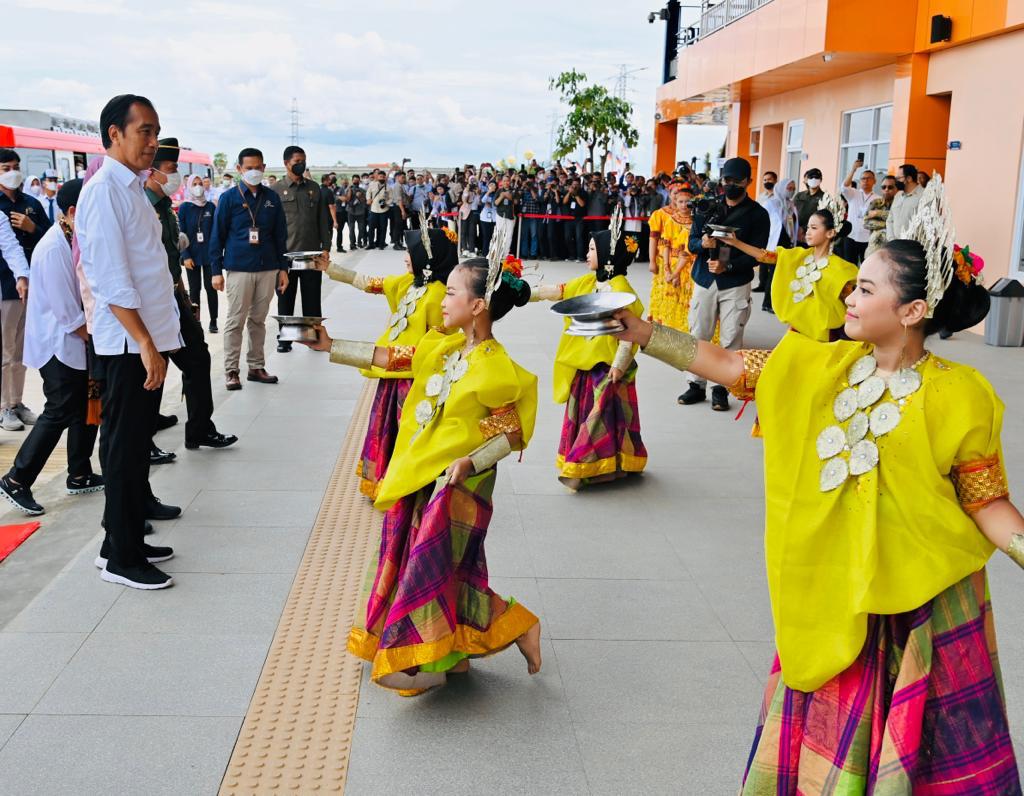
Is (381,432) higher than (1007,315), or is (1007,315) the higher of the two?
(1007,315)

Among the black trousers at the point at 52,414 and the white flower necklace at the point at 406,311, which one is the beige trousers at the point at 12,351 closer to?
the black trousers at the point at 52,414

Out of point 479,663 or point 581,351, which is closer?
point 479,663

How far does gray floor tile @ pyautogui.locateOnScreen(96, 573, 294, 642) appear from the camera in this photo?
152 inches

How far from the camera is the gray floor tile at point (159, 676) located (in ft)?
10.8

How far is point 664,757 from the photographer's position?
3061mm

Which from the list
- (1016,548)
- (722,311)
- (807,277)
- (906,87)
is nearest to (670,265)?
(722,311)

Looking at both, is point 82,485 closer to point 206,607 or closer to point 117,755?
point 206,607

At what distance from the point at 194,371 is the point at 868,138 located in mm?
12187

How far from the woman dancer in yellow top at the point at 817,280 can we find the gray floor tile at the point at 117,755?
443cm

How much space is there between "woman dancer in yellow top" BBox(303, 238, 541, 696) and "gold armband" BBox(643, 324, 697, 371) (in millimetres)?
887

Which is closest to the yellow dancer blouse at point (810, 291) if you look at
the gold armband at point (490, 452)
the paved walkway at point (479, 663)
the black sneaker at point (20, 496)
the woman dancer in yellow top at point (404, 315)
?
the paved walkway at point (479, 663)

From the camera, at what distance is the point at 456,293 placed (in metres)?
3.31

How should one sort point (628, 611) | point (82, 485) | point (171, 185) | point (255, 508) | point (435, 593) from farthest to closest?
1. point (171, 185)
2. point (82, 485)
3. point (255, 508)
4. point (628, 611)
5. point (435, 593)

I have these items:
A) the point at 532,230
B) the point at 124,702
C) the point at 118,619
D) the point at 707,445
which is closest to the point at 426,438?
the point at 124,702
